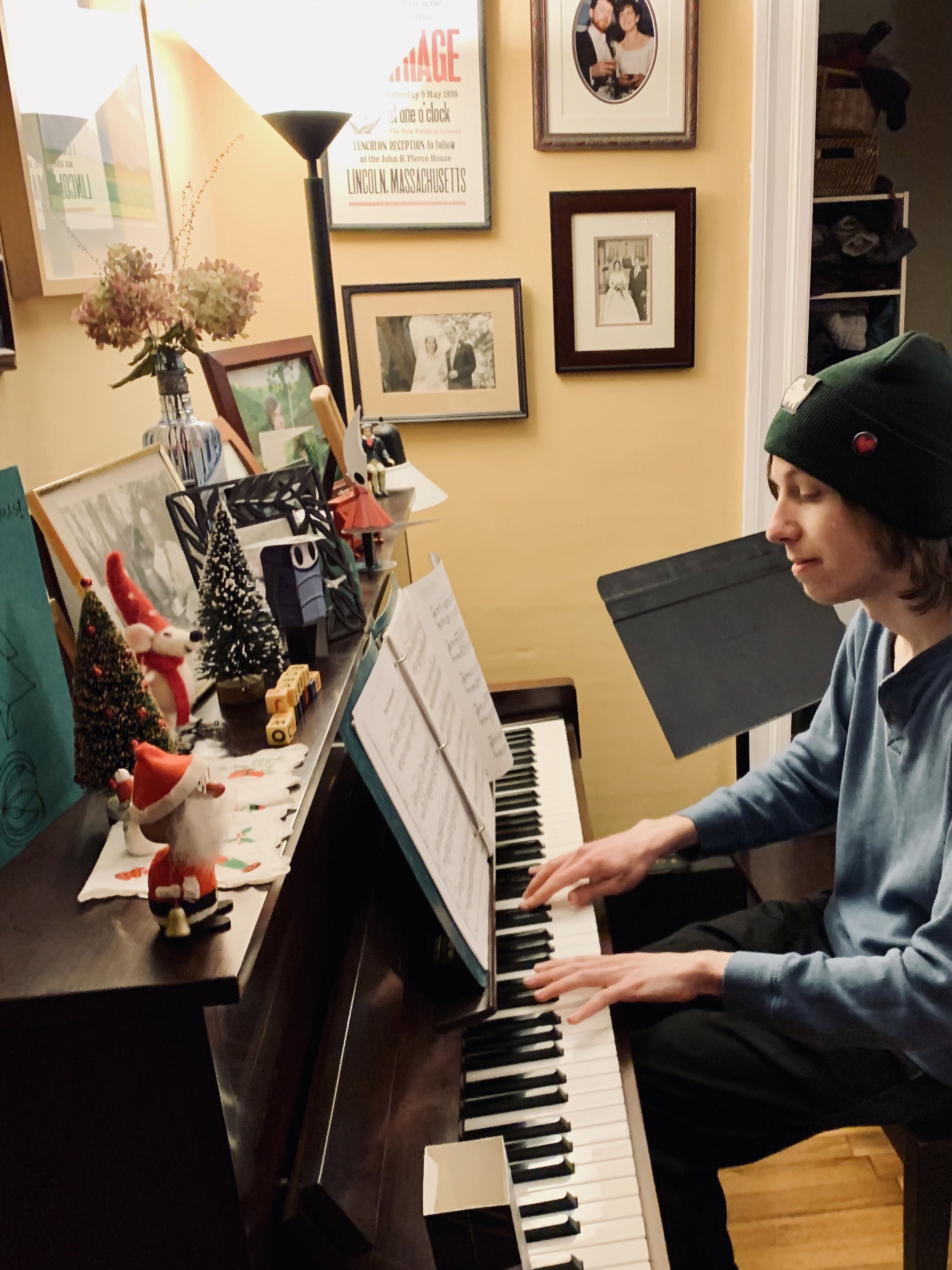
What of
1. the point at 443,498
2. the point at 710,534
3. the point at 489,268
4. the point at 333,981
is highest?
the point at 489,268

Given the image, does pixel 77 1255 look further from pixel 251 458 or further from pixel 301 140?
pixel 301 140

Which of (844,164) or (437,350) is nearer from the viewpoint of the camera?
(437,350)

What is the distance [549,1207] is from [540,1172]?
4 cm

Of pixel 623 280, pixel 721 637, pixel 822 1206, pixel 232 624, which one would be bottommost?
pixel 822 1206

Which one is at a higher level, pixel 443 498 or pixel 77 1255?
pixel 443 498

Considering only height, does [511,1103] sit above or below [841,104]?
below

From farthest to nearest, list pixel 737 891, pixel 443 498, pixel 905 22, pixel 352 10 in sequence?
pixel 905 22 < pixel 737 891 < pixel 352 10 < pixel 443 498

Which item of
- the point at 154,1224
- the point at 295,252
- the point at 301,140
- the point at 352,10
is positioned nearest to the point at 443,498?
the point at 301,140

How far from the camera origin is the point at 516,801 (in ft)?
5.12

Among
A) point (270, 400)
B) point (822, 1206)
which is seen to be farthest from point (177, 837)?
point (822, 1206)

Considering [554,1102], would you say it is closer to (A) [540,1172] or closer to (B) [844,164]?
(A) [540,1172]

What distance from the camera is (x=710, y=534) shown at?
7.94ft

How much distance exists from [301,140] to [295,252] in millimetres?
606

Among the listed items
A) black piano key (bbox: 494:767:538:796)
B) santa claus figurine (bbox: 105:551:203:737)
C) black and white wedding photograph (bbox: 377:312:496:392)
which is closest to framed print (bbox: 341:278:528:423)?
black and white wedding photograph (bbox: 377:312:496:392)
